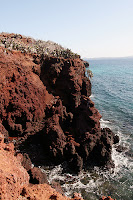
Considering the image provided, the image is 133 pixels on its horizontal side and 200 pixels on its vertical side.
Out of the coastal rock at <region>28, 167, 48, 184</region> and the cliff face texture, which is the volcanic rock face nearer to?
the cliff face texture

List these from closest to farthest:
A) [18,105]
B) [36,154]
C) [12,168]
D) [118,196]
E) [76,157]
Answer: [12,168]
[118,196]
[76,157]
[36,154]
[18,105]

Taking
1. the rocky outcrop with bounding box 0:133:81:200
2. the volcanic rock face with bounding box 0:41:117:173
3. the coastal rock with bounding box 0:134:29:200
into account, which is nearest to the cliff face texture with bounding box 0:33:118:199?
the volcanic rock face with bounding box 0:41:117:173

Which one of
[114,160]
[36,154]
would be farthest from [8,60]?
[114,160]

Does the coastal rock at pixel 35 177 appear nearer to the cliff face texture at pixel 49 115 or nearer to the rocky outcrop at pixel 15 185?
the rocky outcrop at pixel 15 185

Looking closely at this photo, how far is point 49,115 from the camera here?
30.6 meters

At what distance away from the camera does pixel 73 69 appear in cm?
3838

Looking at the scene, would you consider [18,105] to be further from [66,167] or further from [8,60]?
[66,167]

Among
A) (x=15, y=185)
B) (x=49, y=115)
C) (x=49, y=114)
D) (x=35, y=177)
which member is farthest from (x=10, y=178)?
(x=49, y=114)

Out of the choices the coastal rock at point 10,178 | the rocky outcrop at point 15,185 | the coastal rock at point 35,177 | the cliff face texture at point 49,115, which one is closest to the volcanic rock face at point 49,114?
the cliff face texture at point 49,115

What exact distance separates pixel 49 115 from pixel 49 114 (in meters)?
0.26

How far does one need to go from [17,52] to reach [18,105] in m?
15.1

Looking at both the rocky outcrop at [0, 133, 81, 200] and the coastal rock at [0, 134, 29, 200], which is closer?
the coastal rock at [0, 134, 29, 200]

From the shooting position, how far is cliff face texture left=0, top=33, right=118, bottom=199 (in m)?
23.7

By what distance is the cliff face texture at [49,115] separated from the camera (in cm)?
2370
